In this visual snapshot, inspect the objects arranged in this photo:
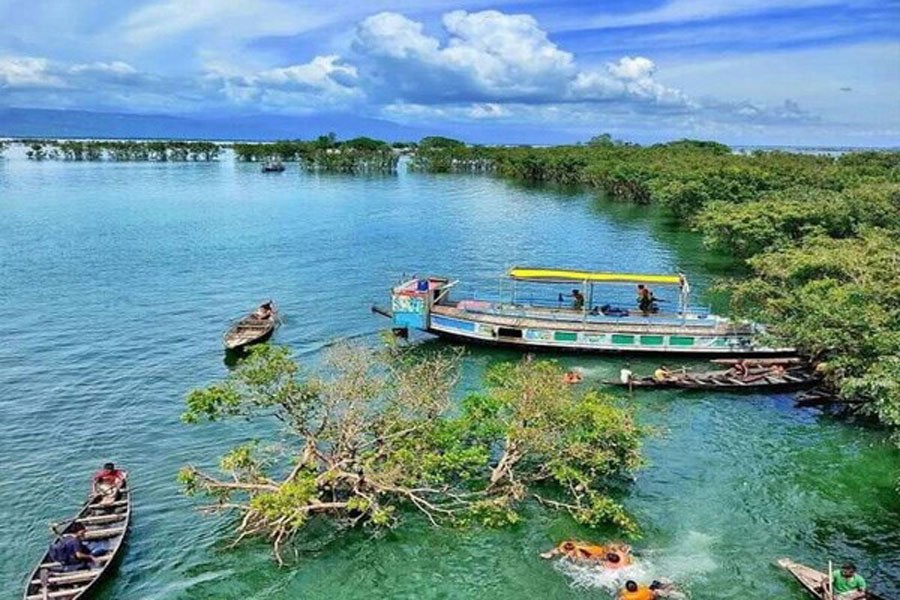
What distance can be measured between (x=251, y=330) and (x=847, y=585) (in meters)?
30.4

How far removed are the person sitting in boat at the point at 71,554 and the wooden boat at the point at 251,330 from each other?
19.9 m

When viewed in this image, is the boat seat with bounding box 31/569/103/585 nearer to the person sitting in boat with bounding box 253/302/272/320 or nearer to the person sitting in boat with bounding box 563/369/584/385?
the person sitting in boat with bounding box 563/369/584/385

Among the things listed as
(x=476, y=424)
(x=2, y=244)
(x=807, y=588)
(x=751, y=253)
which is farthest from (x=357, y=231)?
(x=807, y=588)

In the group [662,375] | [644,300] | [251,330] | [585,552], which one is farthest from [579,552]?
[251,330]

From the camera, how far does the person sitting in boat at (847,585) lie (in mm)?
18641

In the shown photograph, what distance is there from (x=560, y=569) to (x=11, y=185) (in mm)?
125155

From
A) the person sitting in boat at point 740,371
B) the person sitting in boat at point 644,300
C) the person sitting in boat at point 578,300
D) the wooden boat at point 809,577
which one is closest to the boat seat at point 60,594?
the wooden boat at point 809,577

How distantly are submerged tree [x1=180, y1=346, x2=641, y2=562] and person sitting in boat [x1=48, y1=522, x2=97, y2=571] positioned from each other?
294cm

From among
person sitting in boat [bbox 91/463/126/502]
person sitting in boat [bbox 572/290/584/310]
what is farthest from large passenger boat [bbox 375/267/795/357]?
person sitting in boat [bbox 91/463/126/502]

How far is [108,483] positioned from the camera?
2398cm

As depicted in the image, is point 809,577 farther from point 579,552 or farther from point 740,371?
point 740,371

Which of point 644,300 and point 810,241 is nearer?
point 644,300

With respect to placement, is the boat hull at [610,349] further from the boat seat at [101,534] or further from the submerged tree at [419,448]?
the boat seat at [101,534]

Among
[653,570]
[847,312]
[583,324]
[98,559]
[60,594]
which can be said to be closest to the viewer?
[60,594]
